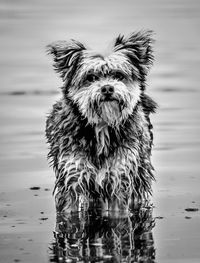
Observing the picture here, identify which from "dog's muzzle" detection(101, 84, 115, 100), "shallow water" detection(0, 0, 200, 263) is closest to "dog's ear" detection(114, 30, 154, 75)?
"dog's muzzle" detection(101, 84, 115, 100)

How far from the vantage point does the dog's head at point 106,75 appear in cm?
979

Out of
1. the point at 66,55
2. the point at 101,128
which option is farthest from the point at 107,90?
the point at 66,55

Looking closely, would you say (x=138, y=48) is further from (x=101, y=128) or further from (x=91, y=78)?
(x=101, y=128)

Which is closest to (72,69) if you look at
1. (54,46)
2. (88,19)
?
(54,46)

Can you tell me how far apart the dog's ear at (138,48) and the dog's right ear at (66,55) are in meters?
0.40

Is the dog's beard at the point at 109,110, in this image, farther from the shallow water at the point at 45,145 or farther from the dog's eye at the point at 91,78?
the shallow water at the point at 45,145

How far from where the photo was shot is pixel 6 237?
28.3ft

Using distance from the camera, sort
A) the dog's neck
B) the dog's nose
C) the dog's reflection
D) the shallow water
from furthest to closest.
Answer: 1. the dog's neck
2. the dog's nose
3. the shallow water
4. the dog's reflection

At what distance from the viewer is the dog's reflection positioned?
784cm

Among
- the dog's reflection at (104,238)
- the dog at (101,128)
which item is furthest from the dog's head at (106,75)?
the dog's reflection at (104,238)

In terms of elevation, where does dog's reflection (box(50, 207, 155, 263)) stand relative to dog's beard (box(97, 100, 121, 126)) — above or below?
below

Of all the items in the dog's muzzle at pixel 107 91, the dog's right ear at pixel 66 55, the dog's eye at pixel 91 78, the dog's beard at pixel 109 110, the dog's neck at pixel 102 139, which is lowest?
the dog's neck at pixel 102 139

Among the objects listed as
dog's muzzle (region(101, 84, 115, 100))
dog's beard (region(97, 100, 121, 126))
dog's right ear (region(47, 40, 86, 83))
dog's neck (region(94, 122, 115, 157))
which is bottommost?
dog's neck (region(94, 122, 115, 157))

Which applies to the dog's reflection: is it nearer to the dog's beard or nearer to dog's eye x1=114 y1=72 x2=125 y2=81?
the dog's beard
